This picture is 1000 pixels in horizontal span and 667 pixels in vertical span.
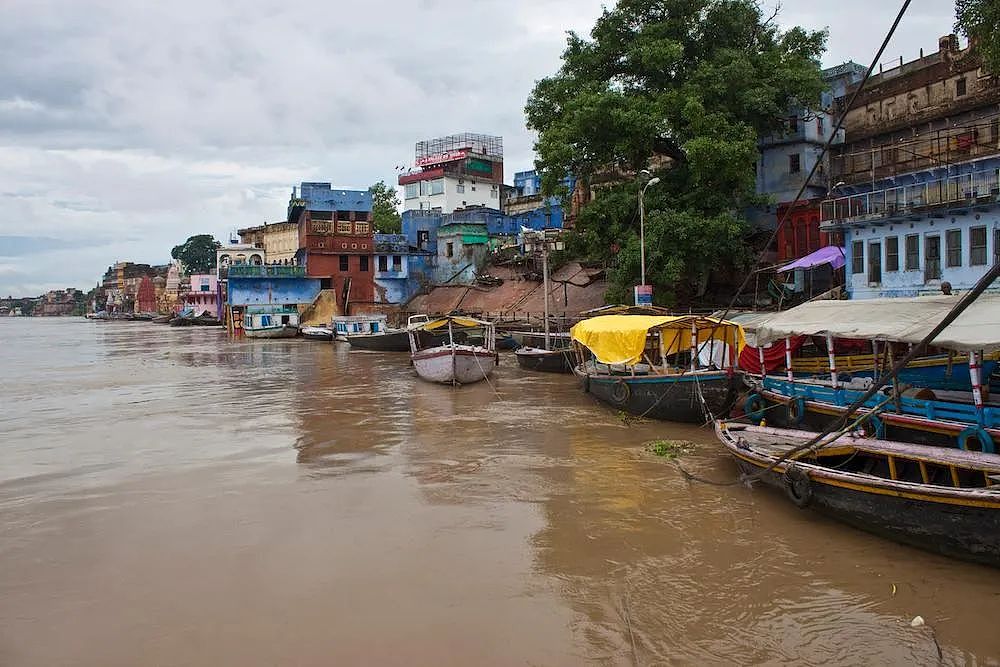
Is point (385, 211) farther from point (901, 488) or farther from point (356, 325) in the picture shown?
point (901, 488)

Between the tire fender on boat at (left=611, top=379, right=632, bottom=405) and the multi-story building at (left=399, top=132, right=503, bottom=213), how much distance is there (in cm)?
5458

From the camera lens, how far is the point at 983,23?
11859 mm

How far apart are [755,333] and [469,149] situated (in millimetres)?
62880

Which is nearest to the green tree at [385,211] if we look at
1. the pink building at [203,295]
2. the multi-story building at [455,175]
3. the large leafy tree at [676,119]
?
the multi-story building at [455,175]

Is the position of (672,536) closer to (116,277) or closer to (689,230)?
(689,230)

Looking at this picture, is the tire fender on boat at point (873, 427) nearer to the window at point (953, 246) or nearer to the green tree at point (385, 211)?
the window at point (953, 246)

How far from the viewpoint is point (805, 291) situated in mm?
28891

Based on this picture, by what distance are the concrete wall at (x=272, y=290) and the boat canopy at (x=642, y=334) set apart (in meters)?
43.8

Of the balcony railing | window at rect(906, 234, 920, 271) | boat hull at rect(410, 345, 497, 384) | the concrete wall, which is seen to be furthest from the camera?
the concrete wall

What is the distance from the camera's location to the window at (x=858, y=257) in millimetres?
23875

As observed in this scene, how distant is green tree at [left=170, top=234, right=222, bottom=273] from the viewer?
4840 inches

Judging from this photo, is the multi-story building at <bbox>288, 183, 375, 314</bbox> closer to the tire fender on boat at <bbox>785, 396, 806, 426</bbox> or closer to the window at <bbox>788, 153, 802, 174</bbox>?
the window at <bbox>788, 153, 802, 174</bbox>

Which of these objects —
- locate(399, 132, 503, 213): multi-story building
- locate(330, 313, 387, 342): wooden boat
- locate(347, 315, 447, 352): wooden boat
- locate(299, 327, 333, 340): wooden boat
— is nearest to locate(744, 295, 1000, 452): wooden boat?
locate(347, 315, 447, 352): wooden boat

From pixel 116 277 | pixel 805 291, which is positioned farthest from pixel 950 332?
pixel 116 277
